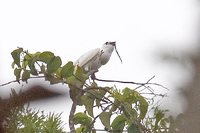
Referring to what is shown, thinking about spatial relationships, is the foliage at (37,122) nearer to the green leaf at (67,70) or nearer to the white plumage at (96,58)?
the green leaf at (67,70)

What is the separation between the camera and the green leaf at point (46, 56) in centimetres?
65

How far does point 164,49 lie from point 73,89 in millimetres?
474

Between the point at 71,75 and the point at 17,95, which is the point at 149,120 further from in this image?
the point at 17,95

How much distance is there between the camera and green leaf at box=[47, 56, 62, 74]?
2.16 ft

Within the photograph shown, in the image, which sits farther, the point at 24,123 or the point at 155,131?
the point at 155,131

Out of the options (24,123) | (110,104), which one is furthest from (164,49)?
(110,104)

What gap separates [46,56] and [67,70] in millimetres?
44

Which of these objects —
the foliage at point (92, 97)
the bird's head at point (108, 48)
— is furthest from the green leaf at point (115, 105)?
the bird's head at point (108, 48)

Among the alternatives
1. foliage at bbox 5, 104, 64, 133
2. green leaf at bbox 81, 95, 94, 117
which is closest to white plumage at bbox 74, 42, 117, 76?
green leaf at bbox 81, 95, 94, 117

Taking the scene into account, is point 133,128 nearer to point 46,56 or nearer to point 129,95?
point 129,95

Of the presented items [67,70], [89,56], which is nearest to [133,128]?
[67,70]

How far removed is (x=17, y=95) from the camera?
28 cm

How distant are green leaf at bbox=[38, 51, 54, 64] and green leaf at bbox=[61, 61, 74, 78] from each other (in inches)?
1.2

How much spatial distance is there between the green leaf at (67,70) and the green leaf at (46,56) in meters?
0.03
